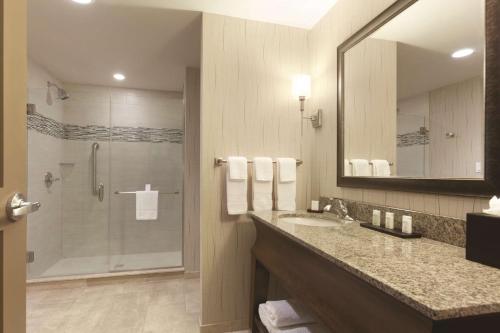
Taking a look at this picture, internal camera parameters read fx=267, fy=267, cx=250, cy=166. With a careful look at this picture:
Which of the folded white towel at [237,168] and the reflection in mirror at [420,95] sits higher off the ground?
the reflection in mirror at [420,95]

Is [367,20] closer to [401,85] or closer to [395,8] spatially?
[395,8]

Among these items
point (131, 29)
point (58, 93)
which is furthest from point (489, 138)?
point (58, 93)

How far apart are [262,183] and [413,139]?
1024 mm

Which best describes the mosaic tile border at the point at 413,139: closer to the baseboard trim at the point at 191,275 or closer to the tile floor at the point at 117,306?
the tile floor at the point at 117,306

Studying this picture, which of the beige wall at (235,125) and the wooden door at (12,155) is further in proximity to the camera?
the beige wall at (235,125)

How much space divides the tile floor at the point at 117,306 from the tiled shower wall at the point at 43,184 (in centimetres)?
47

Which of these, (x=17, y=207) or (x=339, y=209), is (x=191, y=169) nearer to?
(x=339, y=209)

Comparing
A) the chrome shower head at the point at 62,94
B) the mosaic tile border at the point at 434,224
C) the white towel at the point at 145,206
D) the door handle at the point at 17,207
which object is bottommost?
the white towel at the point at 145,206

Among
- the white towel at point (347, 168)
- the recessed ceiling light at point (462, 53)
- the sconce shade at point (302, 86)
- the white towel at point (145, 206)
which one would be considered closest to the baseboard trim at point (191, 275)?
the white towel at point (145, 206)

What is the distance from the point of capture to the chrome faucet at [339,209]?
5.42ft

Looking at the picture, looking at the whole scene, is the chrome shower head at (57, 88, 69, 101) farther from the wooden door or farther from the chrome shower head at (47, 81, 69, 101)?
the wooden door

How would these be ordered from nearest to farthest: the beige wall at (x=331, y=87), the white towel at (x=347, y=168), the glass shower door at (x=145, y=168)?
the beige wall at (x=331, y=87) < the white towel at (x=347, y=168) < the glass shower door at (x=145, y=168)

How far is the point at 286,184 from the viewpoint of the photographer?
2.07 metres

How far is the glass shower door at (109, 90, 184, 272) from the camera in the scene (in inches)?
142
